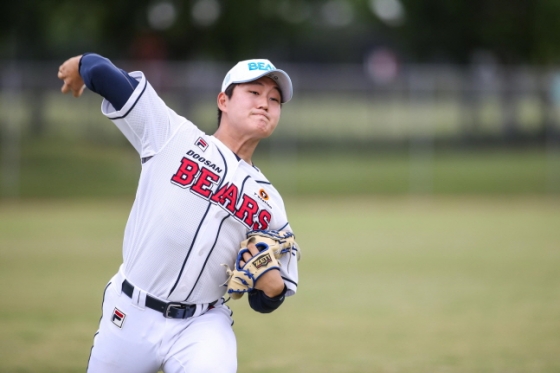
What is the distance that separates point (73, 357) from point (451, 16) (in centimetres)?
2529

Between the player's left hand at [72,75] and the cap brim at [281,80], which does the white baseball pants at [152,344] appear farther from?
the cap brim at [281,80]

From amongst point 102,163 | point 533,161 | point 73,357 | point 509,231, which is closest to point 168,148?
point 73,357

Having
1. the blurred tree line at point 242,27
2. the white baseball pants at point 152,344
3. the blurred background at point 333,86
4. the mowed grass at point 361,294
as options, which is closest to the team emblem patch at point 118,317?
the white baseball pants at point 152,344

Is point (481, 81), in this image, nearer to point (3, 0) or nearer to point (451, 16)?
point (451, 16)

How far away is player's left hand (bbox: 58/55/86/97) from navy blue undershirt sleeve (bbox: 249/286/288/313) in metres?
1.39

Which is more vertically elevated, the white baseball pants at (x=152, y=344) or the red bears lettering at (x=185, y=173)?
the red bears lettering at (x=185, y=173)

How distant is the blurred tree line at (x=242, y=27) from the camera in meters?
24.9

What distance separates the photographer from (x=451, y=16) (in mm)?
29000

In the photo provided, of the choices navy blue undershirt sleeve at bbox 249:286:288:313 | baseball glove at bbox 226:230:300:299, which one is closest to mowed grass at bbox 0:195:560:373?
navy blue undershirt sleeve at bbox 249:286:288:313

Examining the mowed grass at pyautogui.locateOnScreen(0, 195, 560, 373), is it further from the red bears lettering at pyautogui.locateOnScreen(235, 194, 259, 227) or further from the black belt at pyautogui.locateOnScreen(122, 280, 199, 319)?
the red bears lettering at pyautogui.locateOnScreen(235, 194, 259, 227)

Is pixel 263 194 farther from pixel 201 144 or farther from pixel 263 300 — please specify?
pixel 263 300

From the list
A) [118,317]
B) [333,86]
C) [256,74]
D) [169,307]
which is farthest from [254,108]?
[333,86]

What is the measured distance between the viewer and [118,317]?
3779 mm

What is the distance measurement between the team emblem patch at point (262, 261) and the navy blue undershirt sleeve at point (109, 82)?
1002 mm
